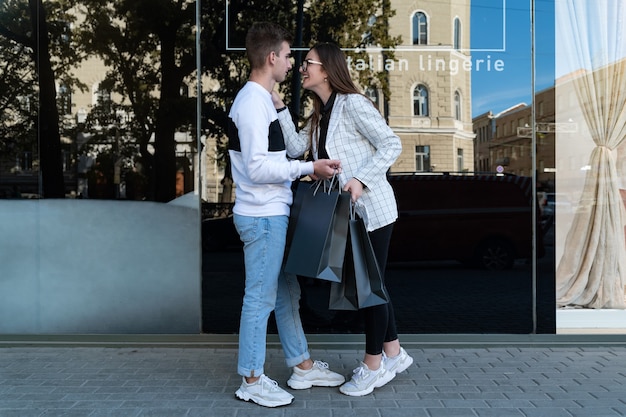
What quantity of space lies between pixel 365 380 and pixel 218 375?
0.98 m

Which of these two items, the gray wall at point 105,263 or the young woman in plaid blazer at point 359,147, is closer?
the young woman in plaid blazer at point 359,147

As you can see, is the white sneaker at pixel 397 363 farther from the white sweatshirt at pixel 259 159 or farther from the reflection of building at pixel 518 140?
the reflection of building at pixel 518 140

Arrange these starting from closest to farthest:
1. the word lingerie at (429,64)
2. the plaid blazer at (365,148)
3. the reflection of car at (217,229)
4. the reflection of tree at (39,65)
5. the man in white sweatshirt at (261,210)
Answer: the man in white sweatshirt at (261,210) < the plaid blazer at (365,148) < the word lingerie at (429,64) < the reflection of car at (217,229) < the reflection of tree at (39,65)

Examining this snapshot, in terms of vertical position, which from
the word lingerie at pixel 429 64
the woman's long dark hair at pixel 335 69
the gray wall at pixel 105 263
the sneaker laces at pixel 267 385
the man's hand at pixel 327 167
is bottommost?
the sneaker laces at pixel 267 385

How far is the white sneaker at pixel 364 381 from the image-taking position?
3834 mm

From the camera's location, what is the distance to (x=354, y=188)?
3.65m

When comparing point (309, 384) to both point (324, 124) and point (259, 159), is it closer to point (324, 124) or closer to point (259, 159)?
point (259, 159)

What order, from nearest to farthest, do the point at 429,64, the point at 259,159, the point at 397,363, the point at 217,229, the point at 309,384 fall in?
the point at 259,159
the point at 309,384
the point at 397,363
the point at 429,64
the point at 217,229

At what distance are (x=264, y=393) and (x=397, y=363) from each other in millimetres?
896

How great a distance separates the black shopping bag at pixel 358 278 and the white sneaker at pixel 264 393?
55 cm

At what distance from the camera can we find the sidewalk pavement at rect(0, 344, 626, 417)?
3613mm

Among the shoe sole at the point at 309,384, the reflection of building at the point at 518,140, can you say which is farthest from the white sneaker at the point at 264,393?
the reflection of building at the point at 518,140

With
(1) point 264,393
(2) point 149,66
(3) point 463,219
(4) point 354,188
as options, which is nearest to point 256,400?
(1) point 264,393

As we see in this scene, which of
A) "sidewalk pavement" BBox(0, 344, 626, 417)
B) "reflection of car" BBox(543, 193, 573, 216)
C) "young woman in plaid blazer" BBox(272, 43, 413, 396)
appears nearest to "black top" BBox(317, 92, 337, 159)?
"young woman in plaid blazer" BBox(272, 43, 413, 396)
